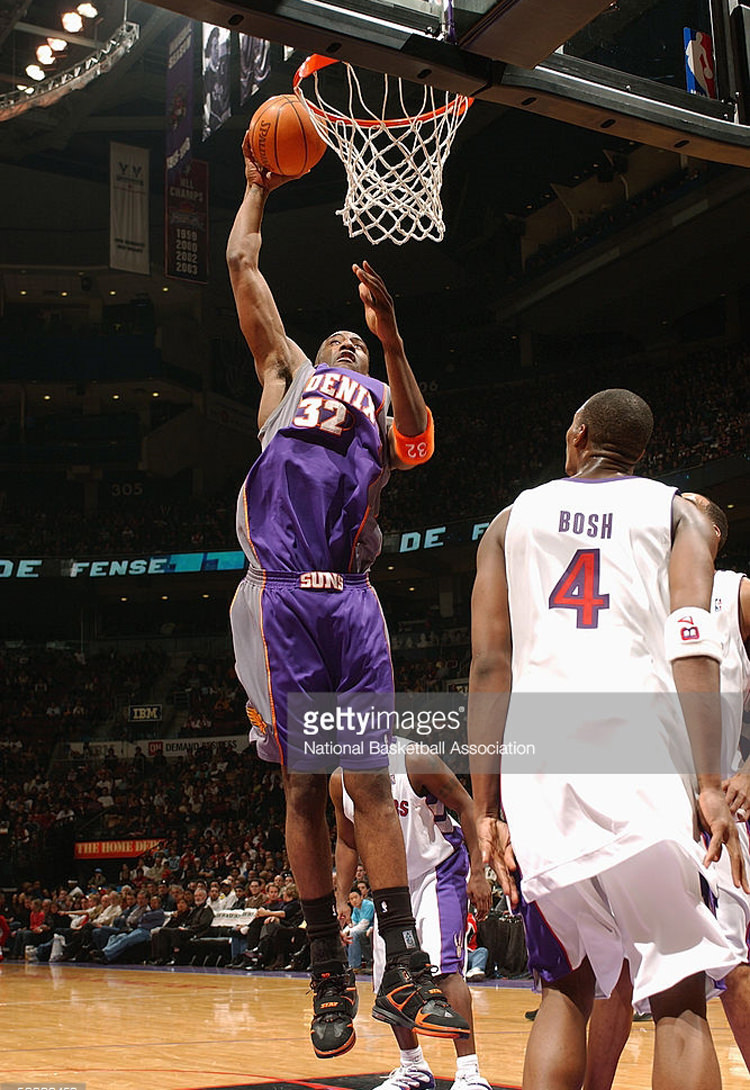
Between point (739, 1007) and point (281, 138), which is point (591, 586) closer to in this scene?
point (739, 1007)

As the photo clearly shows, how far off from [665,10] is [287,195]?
22.0m

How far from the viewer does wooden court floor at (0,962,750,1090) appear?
6.02 m

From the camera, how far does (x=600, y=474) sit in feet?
10.7

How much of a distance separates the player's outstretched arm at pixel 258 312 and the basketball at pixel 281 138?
0.10m

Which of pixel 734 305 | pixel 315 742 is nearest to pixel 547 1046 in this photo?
pixel 315 742

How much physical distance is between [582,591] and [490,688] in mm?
370

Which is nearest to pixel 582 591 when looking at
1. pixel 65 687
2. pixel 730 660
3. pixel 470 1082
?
pixel 730 660

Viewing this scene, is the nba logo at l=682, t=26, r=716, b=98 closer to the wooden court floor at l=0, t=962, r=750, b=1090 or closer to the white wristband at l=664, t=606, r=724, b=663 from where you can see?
the white wristband at l=664, t=606, r=724, b=663

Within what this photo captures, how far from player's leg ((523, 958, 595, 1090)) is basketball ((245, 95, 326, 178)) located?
322 centimetres

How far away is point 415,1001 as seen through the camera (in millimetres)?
3588

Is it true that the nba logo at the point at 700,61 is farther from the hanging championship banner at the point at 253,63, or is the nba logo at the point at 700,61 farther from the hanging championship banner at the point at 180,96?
the hanging championship banner at the point at 180,96

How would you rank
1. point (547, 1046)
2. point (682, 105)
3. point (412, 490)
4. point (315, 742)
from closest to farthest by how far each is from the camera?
1. point (547, 1046)
2. point (315, 742)
3. point (682, 105)
4. point (412, 490)

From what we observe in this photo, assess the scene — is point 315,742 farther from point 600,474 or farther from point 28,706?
point 28,706

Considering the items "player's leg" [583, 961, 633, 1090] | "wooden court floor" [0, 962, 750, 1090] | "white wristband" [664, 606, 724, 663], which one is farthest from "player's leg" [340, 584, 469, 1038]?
"wooden court floor" [0, 962, 750, 1090]
